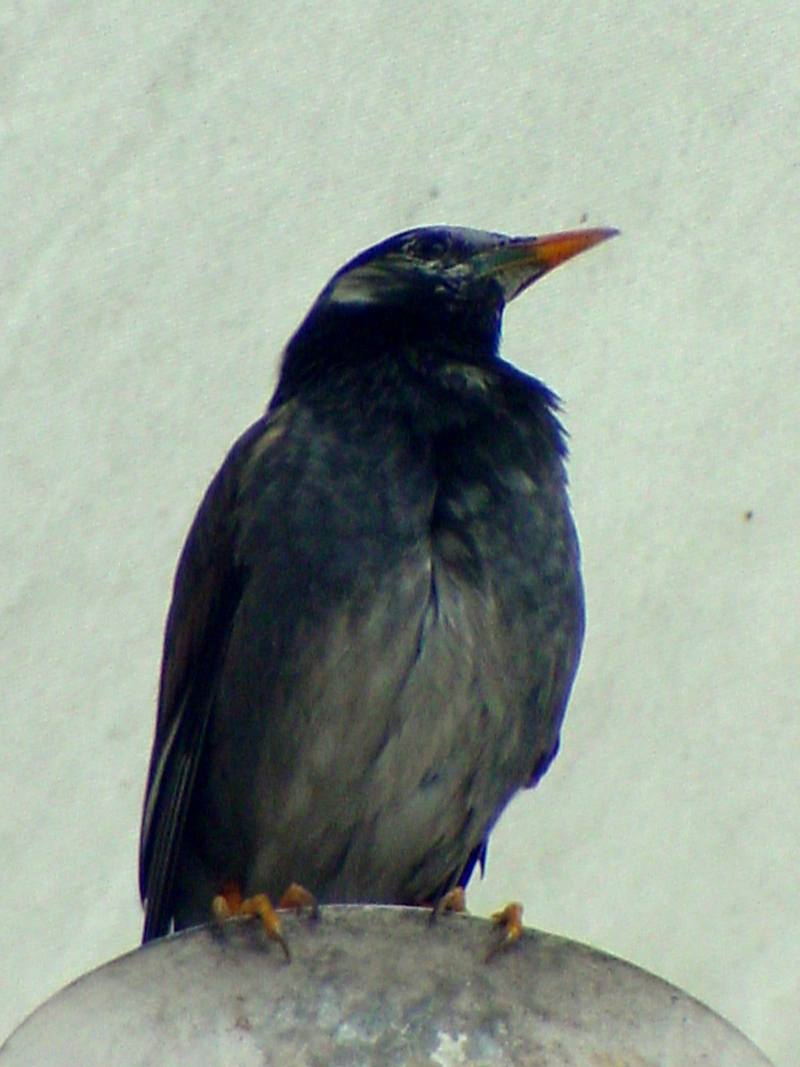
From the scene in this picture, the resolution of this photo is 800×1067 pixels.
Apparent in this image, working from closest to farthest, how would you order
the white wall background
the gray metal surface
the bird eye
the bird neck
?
the gray metal surface
the bird neck
the bird eye
the white wall background

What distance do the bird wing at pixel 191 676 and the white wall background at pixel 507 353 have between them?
2.14 feet

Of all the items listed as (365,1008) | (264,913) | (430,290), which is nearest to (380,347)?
(430,290)

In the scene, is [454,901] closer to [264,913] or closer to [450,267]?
[264,913]

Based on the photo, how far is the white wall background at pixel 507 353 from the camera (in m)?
4.09

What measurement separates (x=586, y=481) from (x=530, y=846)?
0.68m

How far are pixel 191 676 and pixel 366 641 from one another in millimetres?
396

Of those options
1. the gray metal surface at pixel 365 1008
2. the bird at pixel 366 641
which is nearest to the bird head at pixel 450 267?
the bird at pixel 366 641

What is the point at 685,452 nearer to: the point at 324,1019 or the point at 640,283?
the point at 640,283

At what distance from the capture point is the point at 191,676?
3.49m

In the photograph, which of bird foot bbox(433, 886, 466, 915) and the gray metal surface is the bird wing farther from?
the gray metal surface

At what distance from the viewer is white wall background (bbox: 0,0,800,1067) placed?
4.09 meters

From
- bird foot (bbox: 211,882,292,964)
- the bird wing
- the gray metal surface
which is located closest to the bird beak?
the bird wing

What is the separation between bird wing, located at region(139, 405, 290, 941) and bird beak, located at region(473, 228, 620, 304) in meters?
0.52

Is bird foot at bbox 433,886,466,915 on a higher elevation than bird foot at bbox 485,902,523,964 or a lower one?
lower
